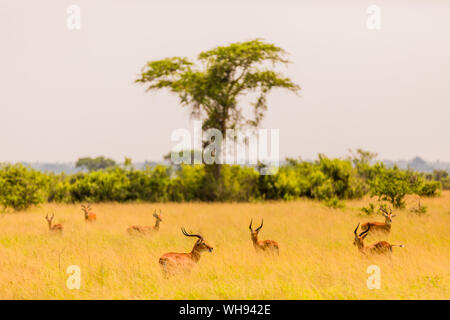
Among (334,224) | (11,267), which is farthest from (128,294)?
(334,224)

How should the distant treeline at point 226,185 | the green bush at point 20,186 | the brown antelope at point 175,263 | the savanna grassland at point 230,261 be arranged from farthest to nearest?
the distant treeline at point 226,185 → the green bush at point 20,186 → the brown antelope at point 175,263 → the savanna grassland at point 230,261

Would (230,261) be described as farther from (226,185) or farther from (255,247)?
(226,185)

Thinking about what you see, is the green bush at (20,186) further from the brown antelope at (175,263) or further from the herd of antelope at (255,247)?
the brown antelope at (175,263)

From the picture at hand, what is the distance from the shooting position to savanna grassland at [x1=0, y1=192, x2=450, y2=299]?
6.90 m

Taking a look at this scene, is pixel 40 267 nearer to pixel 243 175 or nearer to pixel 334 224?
pixel 334 224

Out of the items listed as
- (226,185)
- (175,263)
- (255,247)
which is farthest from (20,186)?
(175,263)

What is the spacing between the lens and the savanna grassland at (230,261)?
690 cm

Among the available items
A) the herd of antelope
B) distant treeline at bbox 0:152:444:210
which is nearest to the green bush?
distant treeline at bbox 0:152:444:210

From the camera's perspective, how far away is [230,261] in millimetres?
8734

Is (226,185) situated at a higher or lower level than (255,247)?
higher

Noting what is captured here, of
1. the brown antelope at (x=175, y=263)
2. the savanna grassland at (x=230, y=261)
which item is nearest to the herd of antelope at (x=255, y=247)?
the brown antelope at (x=175, y=263)

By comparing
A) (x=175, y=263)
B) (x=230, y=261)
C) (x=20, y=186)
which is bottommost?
(x=230, y=261)

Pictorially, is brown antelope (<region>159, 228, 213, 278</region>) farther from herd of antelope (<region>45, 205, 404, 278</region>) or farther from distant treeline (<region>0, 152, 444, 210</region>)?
distant treeline (<region>0, 152, 444, 210</region>)
